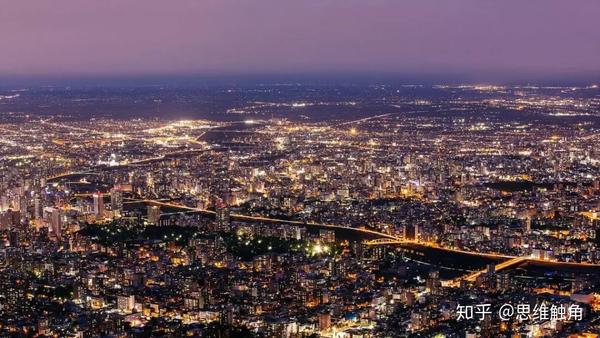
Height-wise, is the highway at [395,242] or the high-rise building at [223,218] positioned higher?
the high-rise building at [223,218]

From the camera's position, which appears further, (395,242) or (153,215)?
(153,215)

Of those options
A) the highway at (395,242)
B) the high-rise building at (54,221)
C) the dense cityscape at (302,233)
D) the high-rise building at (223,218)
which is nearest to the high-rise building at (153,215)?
the dense cityscape at (302,233)

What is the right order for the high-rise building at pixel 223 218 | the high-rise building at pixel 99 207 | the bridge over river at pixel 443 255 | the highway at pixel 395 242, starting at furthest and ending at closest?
the high-rise building at pixel 99 207 → the high-rise building at pixel 223 218 → the highway at pixel 395 242 → the bridge over river at pixel 443 255

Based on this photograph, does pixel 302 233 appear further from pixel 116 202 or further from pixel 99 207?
pixel 116 202

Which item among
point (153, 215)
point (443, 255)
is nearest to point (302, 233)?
point (443, 255)

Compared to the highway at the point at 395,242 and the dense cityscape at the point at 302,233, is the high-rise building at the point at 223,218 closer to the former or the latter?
the dense cityscape at the point at 302,233

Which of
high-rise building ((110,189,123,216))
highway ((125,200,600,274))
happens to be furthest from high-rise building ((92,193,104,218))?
highway ((125,200,600,274))

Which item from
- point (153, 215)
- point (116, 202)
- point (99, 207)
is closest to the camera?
point (153, 215)

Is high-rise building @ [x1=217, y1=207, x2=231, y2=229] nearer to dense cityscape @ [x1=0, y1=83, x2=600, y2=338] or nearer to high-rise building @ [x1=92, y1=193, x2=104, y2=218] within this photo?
dense cityscape @ [x1=0, y1=83, x2=600, y2=338]

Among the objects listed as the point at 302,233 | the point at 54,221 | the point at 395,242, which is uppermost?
the point at 54,221

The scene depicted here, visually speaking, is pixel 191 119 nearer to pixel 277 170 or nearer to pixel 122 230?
pixel 277 170
